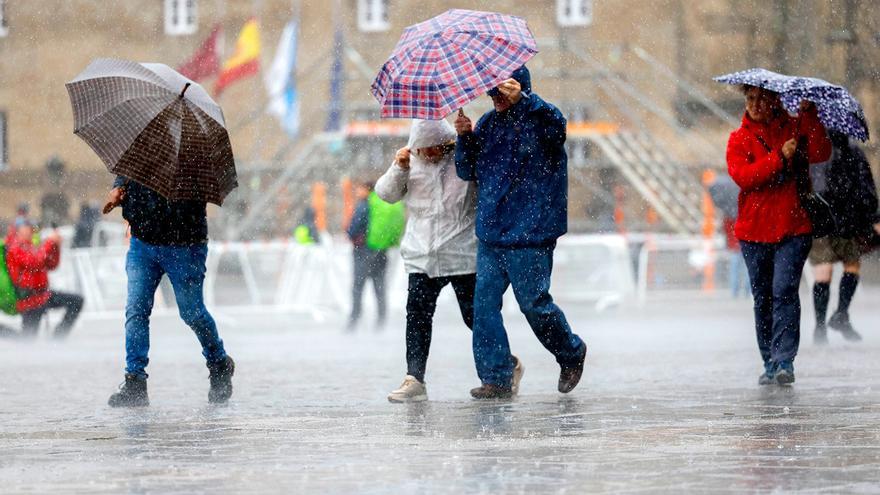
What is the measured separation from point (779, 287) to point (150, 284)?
134 inches

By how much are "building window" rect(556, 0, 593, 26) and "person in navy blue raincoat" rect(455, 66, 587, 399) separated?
43.8 meters

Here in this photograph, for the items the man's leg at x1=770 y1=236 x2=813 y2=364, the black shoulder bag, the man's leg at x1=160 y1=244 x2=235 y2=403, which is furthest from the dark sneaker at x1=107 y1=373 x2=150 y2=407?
the black shoulder bag

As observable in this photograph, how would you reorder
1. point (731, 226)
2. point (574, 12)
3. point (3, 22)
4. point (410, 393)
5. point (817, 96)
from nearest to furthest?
point (410, 393), point (817, 96), point (731, 226), point (574, 12), point (3, 22)

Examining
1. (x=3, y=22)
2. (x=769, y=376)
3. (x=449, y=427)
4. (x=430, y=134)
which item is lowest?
(x=3, y=22)

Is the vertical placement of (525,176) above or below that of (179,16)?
above

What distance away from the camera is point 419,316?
32.0ft

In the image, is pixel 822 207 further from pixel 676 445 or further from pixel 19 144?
pixel 19 144

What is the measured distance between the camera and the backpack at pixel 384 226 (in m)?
18.5

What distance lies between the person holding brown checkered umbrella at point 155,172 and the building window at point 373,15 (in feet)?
145

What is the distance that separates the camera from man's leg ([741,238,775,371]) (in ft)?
33.6

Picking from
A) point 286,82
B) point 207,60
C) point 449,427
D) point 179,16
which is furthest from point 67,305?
point 179,16

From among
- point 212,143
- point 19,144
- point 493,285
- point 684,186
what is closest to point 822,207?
point 493,285

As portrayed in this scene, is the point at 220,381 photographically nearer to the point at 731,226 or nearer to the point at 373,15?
the point at 731,226

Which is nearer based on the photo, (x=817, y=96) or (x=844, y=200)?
(x=817, y=96)
